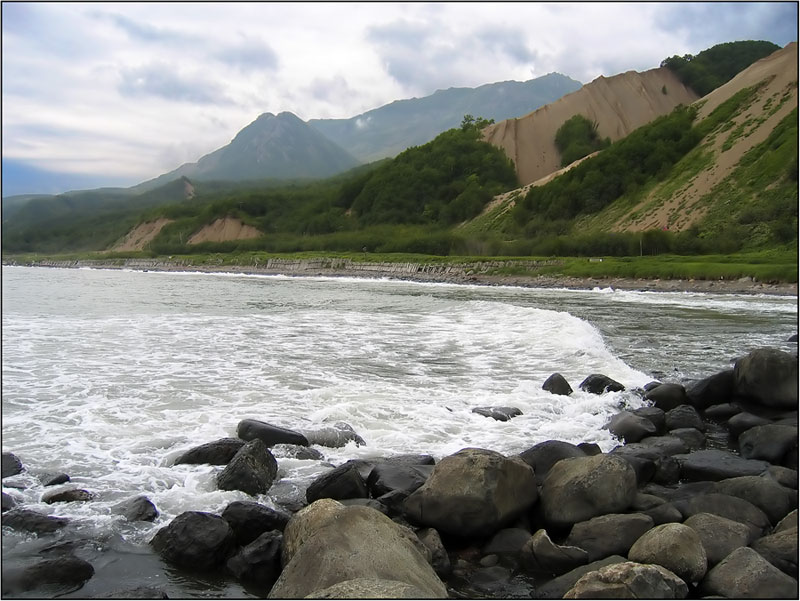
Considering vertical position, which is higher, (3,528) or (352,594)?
(352,594)

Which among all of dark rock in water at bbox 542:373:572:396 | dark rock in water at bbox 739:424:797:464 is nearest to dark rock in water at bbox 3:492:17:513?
dark rock in water at bbox 542:373:572:396

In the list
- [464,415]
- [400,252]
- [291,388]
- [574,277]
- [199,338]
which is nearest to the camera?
[464,415]

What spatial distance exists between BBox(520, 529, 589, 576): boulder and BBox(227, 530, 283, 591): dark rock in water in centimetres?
253

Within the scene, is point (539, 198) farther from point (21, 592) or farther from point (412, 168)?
point (21, 592)

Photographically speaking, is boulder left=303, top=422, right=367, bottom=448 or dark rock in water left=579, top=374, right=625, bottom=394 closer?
boulder left=303, top=422, right=367, bottom=448

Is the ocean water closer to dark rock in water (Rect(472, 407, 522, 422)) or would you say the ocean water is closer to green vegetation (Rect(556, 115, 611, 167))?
dark rock in water (Rect(472, 407, 522, 422))

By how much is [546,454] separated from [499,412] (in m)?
2.74

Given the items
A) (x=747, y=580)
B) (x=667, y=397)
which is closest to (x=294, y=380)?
(x=667, y=397)

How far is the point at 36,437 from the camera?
9.90 meters

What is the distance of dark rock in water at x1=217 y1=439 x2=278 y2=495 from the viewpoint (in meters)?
7.71

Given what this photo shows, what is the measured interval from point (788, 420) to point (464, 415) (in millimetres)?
5597

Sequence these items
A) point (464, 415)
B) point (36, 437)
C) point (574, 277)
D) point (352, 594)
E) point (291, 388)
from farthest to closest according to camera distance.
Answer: point (574, 277), point (291, 388), point (464, 415), point (36, 437), point (352, 594)

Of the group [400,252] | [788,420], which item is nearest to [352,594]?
[788,420]

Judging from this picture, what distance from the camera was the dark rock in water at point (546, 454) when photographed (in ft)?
27.4
